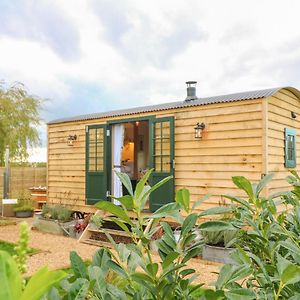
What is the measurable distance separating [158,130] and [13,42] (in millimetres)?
6110

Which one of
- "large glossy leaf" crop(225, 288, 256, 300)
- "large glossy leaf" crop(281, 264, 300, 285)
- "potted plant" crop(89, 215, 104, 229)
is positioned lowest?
"potted plant" crop(89, 215, 104, 229)

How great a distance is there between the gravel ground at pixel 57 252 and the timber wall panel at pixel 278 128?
5.88 feet

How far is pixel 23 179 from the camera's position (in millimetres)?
11484

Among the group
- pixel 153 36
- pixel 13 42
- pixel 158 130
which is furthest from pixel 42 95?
pixel 158 130

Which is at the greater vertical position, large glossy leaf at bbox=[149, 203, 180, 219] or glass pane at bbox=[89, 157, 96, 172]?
glass pane at bbox=[89, 157, 96, 172]

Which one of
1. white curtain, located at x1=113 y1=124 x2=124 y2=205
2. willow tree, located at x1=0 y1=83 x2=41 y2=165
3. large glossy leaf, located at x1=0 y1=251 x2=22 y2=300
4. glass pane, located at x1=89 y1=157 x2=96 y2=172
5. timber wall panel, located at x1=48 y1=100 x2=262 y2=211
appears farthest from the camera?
willow tree, located at x1=0 y1=83 x2=41 y2=165

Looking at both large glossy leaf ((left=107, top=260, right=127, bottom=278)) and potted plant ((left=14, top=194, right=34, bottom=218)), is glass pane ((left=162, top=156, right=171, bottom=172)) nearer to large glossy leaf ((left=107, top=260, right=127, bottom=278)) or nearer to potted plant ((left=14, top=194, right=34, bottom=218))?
potted plant ((left=14, top=194, right=34, bottom=218))

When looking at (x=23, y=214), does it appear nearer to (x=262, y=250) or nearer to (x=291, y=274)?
(x=262, y=250)

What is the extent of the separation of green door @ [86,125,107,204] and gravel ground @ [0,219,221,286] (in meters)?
1.20

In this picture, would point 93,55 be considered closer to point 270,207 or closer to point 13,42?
point 13,42

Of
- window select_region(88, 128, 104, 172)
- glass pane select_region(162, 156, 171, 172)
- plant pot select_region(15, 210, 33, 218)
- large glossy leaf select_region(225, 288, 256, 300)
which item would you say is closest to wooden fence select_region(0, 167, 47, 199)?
plant pot select_region(15, 210, 33, 218)

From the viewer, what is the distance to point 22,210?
35.0ft

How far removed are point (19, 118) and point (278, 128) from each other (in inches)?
432

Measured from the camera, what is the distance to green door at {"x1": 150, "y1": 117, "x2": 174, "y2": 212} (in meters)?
7.18
